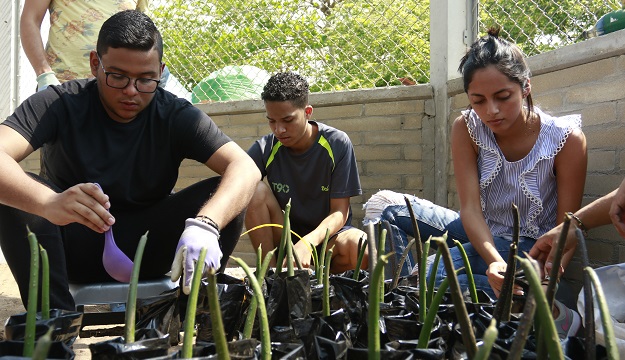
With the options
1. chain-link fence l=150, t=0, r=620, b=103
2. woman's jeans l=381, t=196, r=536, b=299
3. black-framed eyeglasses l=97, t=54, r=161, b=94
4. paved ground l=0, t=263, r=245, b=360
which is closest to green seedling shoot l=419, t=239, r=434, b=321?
woman's jeans l=381, t=196, r=536, b=299

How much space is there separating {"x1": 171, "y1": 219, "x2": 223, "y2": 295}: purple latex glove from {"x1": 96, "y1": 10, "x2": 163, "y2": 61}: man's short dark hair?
67cm

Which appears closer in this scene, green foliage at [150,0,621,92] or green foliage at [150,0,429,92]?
green foliage at [150,0,621,92]

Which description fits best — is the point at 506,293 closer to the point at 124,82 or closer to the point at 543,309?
the point at 543,309

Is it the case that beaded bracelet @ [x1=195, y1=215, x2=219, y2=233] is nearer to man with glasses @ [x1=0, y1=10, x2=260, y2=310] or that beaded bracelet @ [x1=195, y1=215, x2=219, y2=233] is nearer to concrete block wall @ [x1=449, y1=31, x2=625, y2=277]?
man with glasses @ [x1=0, y1=10, x2=260, y2=310]

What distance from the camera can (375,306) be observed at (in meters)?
0.91

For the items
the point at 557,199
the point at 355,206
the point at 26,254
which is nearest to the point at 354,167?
the point at 355,206

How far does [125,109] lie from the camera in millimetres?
2324

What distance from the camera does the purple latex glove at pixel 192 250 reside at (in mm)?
1781

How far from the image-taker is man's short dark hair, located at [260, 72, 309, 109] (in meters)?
3.12

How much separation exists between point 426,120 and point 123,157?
1.87 metres

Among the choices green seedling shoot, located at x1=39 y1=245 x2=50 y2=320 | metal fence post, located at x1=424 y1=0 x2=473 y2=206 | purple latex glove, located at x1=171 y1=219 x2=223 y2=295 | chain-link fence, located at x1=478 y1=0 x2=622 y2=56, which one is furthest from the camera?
metal fence post, located at x1=424 y1=0 x2=473 y2=206

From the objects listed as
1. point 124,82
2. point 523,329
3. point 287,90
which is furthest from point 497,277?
point 287,90

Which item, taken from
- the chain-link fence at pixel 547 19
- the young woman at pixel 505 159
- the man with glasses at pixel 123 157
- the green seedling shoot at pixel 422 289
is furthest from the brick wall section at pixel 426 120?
the green seedling shoot at pixel 422 289

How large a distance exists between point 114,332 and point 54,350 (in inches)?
50.3
